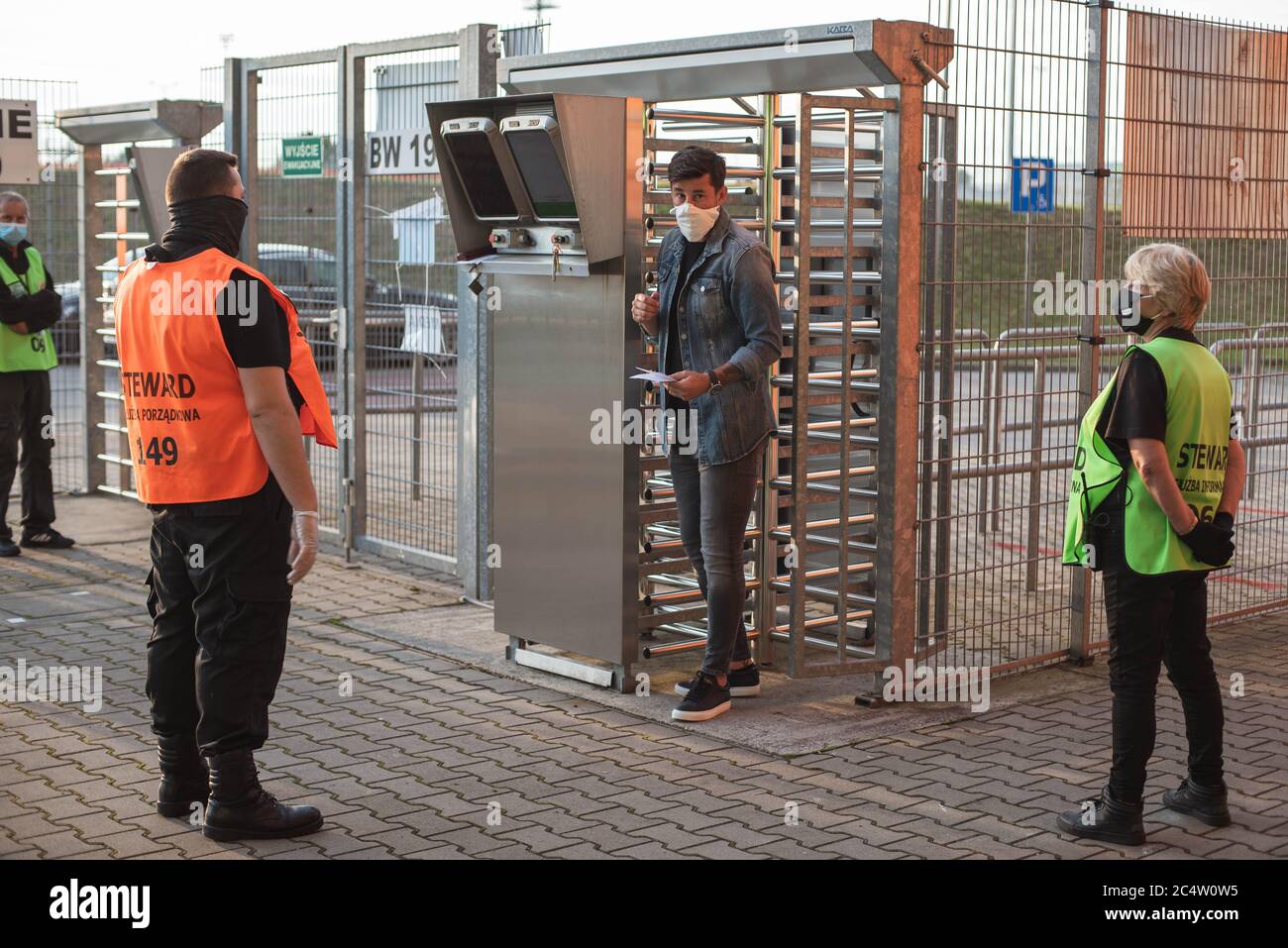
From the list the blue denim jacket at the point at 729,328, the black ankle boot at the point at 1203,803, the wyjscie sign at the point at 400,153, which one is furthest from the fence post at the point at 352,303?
the black ankle boot at the point at 1203,803

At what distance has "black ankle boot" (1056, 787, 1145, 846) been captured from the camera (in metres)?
4.80

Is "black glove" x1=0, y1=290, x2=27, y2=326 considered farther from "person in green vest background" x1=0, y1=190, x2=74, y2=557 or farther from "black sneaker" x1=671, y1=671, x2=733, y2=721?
"black sneaker" x1=671, y1=671, x2=733, y2=721

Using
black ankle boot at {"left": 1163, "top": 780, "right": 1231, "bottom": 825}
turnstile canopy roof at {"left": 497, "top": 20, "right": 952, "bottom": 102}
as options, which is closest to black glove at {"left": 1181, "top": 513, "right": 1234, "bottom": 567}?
black ankle boot at {"left": 1163, "top": 780, "right": 1231, "bottom": 825}

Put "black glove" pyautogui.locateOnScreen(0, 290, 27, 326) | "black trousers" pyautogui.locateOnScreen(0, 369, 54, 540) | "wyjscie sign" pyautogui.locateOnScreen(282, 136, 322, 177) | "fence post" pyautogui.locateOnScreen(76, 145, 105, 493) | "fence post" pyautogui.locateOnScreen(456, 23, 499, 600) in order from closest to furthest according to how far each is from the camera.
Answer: "fence post" pyautogui.locateOnScreen(456, 23, 499, 600), "black glove" pyautogui.locateOnScreen(0, 290, 27, 326), "black trousers" pyautogui.locateOnScreen(0, 369, 54, 540), "wyjscie sign" pyautogui.locateOnScreen(282, 136, 322, 177), "fence post" pyautogui.locateOnScreen(76, 145, 105, 493)

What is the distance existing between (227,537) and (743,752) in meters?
2.16

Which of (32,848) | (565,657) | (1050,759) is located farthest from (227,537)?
(1050,759)

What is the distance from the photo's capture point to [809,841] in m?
4.84

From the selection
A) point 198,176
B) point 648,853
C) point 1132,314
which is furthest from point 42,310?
point 1132,314

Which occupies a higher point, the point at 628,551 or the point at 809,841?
the point at 628,551

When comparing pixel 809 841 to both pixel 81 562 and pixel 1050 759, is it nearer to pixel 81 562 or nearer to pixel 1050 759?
pixel 1050 759

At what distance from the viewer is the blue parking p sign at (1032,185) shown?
21.4 feet

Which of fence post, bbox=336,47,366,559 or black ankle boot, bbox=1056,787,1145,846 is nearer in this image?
black ankle boot, bbox=1056,787,1145,846

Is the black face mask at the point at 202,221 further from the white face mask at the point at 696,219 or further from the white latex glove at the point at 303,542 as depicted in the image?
the white face mask at the point at 696,219

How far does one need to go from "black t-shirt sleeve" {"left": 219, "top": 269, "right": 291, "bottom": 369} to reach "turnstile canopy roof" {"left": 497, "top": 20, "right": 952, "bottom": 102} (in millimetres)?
2439
